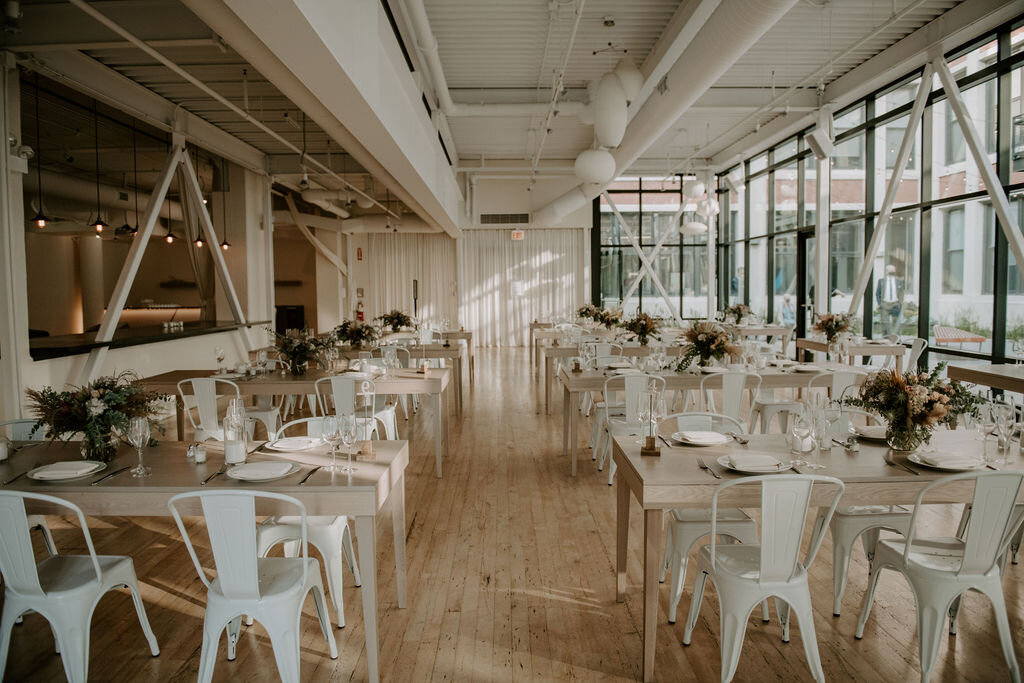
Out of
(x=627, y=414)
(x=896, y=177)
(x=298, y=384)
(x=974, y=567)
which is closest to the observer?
(x=974, y=567)

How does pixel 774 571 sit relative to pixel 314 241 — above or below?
below

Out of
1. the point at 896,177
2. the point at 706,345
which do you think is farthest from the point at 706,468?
the point at 896,177

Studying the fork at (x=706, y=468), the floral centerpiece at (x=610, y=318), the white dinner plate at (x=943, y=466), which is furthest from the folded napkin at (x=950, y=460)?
the floral centerpiece at (x=610, y=318)

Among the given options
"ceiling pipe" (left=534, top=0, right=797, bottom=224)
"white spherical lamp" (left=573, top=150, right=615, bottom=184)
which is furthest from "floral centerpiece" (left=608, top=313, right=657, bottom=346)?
"ceiling pipe" (left=534, top=0, right=797, bottom=224)

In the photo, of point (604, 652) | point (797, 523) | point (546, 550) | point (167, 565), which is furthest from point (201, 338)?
point (797, 523)

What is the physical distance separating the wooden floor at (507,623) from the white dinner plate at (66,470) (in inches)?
30.3

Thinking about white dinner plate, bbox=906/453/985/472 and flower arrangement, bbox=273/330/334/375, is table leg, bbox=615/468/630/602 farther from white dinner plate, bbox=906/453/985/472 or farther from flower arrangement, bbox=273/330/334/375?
flower arrangement, bbox=273/330/334/375

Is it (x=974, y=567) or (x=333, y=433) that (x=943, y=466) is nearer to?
(x=974, y=567)

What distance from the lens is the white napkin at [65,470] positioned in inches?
111

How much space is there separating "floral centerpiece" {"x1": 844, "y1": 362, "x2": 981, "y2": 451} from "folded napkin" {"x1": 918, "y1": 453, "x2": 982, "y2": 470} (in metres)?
0.12

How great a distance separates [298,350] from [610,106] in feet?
12.5

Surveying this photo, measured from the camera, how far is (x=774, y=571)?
2.41 metres

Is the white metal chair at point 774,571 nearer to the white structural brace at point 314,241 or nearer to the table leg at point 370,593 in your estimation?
the table leg at point 370,593

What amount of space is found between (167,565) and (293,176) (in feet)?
27.8
